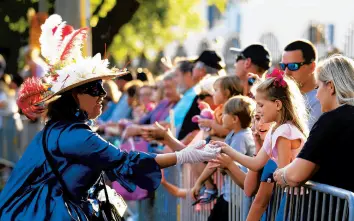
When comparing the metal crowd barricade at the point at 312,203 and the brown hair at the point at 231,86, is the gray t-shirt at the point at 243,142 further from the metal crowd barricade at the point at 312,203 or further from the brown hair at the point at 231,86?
the metal crowd barricade at the point at 312,203

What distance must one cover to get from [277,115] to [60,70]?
141 centimetres

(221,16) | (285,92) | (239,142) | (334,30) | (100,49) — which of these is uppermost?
(285,92)

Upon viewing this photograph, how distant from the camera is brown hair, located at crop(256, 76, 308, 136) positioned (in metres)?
5.95

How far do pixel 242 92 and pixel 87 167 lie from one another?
2482mm

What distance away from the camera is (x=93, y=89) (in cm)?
611

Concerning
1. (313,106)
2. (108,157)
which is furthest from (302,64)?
(108,157)

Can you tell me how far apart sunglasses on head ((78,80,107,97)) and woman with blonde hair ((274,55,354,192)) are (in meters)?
1.39

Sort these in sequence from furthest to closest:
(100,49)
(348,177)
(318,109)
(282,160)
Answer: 1. (100,49)
2. (318,109)
3. (282,160)
4. (348,177)

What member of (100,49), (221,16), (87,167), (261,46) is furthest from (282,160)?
(221,16)

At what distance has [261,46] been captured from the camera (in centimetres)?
840

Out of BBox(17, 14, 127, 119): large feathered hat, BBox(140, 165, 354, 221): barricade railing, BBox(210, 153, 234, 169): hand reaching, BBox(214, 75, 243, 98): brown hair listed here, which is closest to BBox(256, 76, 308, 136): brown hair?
BBox(140, 165, 354, 221): barricade railing

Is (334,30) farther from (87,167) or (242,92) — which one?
(87,167)

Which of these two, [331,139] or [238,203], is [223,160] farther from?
[331,139]

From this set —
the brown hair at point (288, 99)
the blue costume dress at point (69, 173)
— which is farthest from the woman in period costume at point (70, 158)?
the brown hair at point (288, 99)
